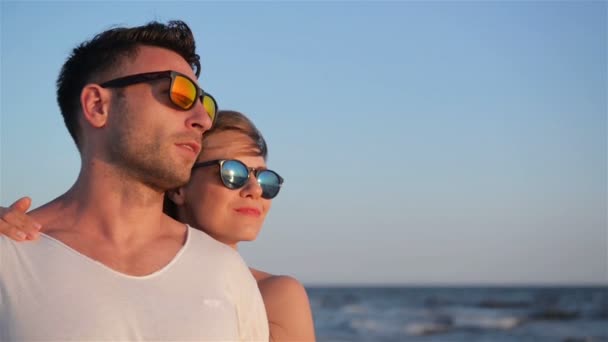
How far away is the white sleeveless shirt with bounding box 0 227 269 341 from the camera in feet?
9.49

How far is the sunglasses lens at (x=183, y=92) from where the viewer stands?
11.4ft

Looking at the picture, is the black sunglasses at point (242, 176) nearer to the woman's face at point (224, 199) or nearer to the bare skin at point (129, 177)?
the woman's face at point (224, 199)

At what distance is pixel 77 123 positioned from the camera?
367cm

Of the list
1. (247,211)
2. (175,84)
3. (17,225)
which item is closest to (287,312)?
(247,211)

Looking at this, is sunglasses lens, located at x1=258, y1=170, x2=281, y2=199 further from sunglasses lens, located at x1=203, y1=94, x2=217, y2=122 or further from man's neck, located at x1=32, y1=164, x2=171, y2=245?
man's neck, located at x1=32, y1=164, x2=171, y2=245

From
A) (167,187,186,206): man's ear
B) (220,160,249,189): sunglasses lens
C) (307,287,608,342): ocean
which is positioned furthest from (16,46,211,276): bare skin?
(307,287,608,342): ocean

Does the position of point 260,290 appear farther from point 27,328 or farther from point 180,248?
point 27,328

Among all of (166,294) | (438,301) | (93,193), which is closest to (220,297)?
(166,294)

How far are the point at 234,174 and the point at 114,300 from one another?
49.7 inches

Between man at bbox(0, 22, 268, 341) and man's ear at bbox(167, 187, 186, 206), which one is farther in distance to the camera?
man's ear at bbox(167, 187, 186, 206)

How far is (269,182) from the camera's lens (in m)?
4.22

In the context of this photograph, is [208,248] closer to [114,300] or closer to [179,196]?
[114,300]

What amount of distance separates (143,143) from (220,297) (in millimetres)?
772

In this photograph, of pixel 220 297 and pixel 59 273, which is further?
pixel 220 297
